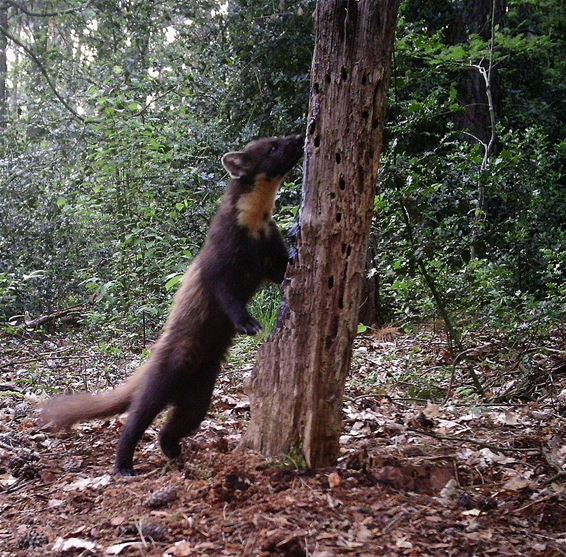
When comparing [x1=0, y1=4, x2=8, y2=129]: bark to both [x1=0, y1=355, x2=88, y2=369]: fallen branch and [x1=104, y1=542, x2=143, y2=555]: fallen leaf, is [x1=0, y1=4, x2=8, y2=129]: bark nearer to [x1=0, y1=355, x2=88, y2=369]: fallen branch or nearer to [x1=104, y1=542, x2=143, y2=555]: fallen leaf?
[x1=0, y1=355, x2=88, y2=369]: fallen branch

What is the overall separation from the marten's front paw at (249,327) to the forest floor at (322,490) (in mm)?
727

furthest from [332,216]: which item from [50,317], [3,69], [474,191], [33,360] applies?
[3,69]

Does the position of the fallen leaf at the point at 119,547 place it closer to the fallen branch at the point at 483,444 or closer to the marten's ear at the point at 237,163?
the fallen branch at the point at 483,444

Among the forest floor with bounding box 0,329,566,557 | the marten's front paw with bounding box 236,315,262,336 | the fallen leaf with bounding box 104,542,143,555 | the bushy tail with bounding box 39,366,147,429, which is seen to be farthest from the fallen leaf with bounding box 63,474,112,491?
the marten's front paw with bounding box 236,315,262,336

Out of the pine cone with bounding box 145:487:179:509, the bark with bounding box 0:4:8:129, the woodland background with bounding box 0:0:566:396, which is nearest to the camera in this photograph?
the pine cone with bounding box 145:487:179:509

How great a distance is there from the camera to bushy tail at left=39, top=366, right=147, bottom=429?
5328 millimetres

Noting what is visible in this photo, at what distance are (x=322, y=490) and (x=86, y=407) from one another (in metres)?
2.27

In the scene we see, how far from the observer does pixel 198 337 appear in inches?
203

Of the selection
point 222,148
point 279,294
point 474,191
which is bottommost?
point 279,294

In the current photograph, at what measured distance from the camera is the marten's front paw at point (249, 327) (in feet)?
15.8

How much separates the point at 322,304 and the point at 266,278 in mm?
1541

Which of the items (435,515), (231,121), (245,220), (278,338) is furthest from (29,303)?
(435,515)

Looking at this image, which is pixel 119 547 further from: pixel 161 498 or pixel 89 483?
pixel 89 483

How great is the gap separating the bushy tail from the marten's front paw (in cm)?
92
